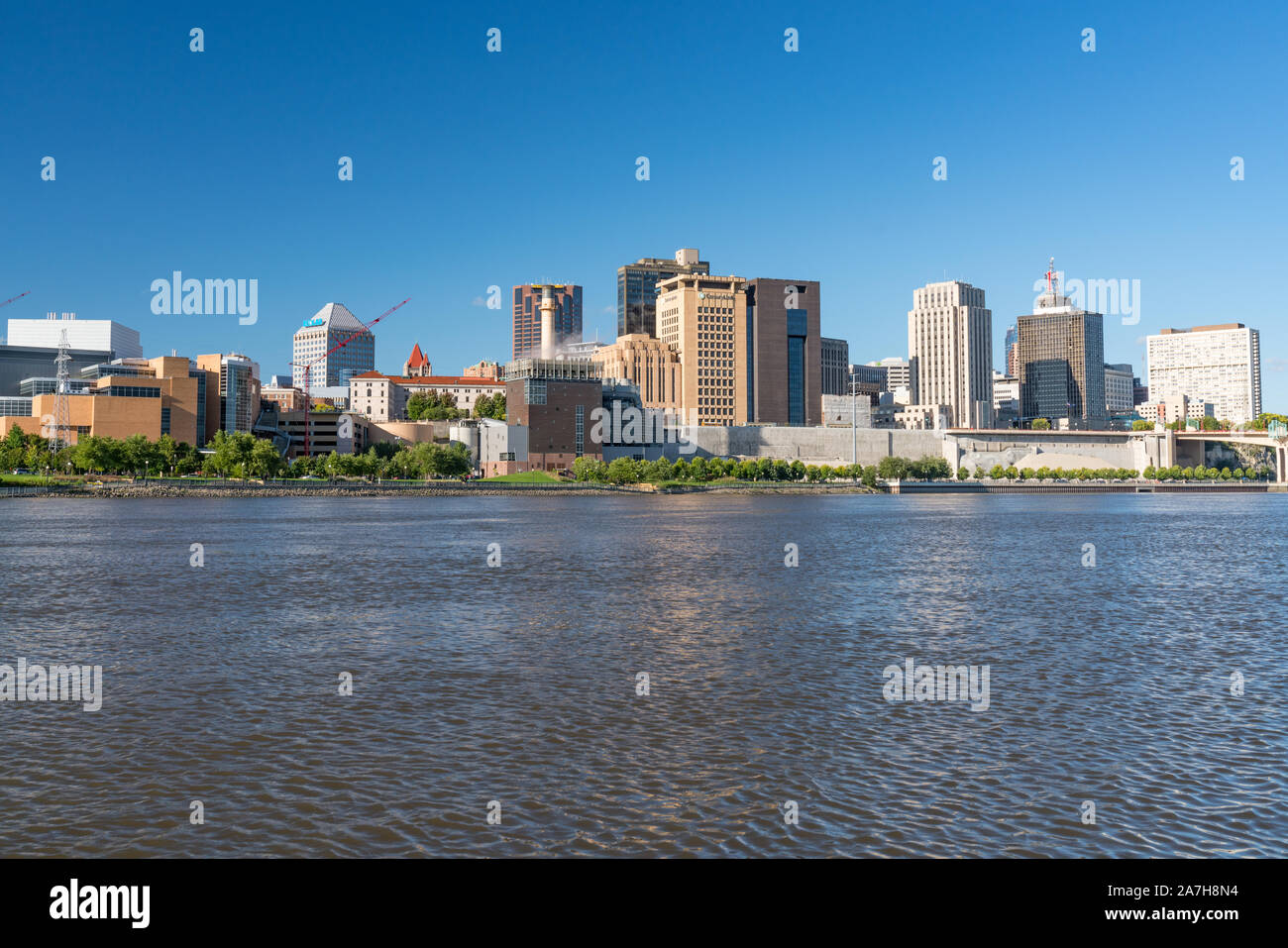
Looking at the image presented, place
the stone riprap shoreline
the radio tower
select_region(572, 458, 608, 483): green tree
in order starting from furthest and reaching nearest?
1. select_region(572, 458, 608, 483): green tree
2. the radio tower
3. the stone riprap shoreline

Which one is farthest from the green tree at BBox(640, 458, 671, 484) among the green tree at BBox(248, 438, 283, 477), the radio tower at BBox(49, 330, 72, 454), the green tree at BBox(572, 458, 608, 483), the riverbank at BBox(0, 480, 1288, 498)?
the radio tower at BBox(49, 330, 72, 454)

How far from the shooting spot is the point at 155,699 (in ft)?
65.8

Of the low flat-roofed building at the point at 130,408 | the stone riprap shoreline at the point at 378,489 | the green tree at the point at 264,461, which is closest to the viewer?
the stone riprap shoreline at the point at 378,489

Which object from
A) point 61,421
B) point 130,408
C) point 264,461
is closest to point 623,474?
point 264,461

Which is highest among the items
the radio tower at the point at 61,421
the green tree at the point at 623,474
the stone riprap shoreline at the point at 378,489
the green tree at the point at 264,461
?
the radio tower at the point at 61,421

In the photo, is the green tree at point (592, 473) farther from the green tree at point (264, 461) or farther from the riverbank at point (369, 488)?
the green tree at point (264, 461)

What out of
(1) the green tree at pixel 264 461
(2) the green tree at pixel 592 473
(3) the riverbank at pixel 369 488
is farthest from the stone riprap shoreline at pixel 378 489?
(1) the green tree at pixel 264 461

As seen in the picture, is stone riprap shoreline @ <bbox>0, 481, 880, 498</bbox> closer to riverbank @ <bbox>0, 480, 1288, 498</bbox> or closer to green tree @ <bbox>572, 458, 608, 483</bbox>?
riverbank @ <bbox>0, 480, 1288, 498</bbox>

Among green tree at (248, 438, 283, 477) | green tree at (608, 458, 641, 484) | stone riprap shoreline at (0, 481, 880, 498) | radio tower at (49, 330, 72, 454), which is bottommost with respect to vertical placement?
stone riprap shoreline at (0, 481, 880, 498)

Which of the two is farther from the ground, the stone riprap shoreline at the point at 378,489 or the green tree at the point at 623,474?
the green tree at the point at 623,474

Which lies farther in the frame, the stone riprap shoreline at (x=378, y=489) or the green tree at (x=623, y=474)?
the green tree at (x=623, y=474)
